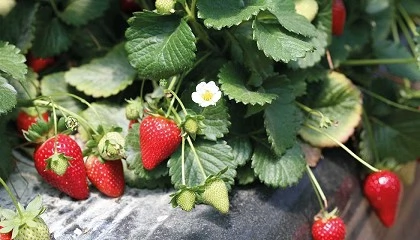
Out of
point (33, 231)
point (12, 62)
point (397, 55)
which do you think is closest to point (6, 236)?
point (33, 231)

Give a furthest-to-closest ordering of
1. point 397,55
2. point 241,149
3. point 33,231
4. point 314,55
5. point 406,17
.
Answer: point 406,17
point 397,55
point 314,55
point 241,149
point 33,231

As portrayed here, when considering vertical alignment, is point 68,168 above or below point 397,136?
above

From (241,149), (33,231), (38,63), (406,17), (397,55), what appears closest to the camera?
(33,231)

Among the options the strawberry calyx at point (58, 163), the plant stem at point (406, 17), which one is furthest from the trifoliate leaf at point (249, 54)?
the plant stem at point (406, 17)

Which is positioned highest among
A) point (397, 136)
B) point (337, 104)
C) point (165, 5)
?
point (165, 5)

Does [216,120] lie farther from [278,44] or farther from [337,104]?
[337,104]

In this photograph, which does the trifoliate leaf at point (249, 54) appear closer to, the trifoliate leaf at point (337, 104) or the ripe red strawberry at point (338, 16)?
the trifoliate leaf at point (337, 104)
